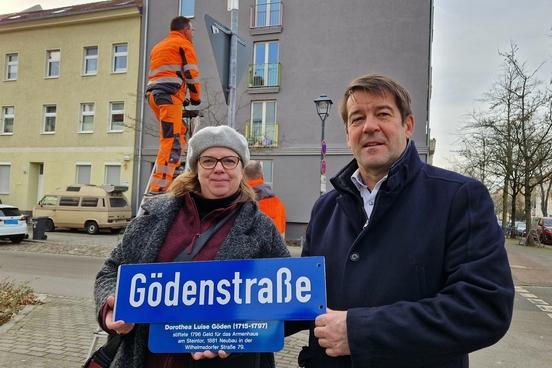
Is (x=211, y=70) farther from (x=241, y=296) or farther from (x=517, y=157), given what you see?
(x=241, y=296)

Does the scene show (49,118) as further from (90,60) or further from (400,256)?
(400,256)

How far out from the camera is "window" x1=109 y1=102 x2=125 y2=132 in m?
24.9

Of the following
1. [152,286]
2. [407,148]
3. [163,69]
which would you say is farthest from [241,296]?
[163,69]

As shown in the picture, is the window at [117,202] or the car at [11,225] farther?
the window at [117,202]

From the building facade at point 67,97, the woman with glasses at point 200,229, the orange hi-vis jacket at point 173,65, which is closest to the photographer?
the woman with glasses at point 200,229

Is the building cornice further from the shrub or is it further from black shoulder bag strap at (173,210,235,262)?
black shoulder bag strap at (173,210,235,262)

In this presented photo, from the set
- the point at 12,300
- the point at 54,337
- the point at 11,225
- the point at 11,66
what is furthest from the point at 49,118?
the point at 54,337

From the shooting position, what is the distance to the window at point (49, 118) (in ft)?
86.8

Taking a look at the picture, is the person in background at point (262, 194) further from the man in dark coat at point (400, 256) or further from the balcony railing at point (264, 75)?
the balcony railing at point (264, 75)

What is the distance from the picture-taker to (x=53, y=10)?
1084 inches

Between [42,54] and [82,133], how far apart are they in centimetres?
564

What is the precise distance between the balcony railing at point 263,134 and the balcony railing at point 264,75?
2037 millimetres

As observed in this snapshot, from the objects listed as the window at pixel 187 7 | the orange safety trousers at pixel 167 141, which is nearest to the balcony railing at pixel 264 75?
the window at pixel 187 7

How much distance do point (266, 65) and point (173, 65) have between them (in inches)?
760
